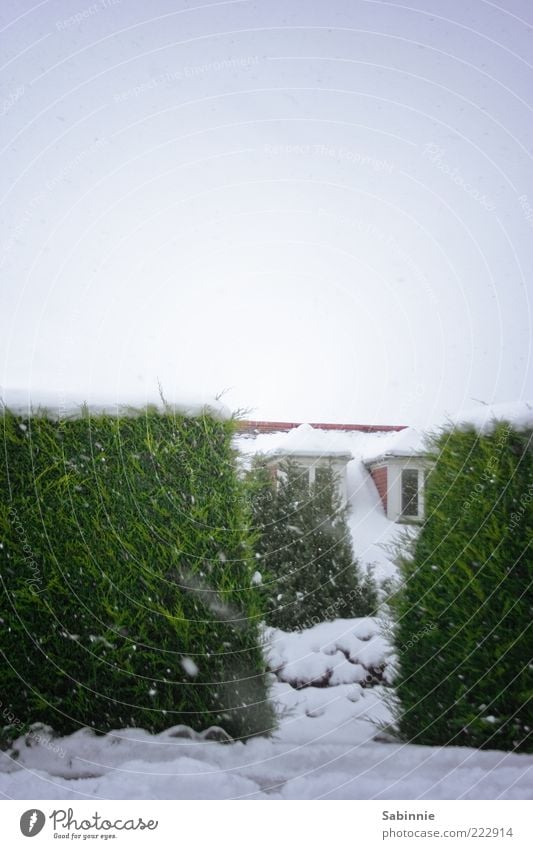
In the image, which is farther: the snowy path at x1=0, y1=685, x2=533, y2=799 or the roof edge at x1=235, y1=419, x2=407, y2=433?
the roof edge at x1=235, y1=419, x2=407, y2=433

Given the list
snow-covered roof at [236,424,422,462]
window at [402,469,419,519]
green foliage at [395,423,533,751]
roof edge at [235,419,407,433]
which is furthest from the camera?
snow-covered roof at [236,424,422,462]

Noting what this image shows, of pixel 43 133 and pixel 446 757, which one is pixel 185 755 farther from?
pixel 43 133

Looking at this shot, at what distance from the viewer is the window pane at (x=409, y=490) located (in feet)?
11.1

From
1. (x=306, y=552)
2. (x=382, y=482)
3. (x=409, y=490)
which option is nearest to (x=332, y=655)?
(x=306, y=552)

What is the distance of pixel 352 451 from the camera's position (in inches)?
165

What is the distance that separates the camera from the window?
11.1 feet

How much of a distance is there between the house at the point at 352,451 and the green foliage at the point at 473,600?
1.58 feet

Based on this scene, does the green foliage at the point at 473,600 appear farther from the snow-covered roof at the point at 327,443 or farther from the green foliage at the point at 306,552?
the green foliage at the point at 306,552

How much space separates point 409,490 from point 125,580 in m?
2.09

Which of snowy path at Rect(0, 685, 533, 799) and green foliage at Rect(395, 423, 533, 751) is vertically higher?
green foliage at Rect(395, 423, 533, 751)

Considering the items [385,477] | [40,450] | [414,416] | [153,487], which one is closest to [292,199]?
[414,416]

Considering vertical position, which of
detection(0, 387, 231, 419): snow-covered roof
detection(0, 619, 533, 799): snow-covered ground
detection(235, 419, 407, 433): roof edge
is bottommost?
detection(0, 619, 533, 799): snow-covered ground
